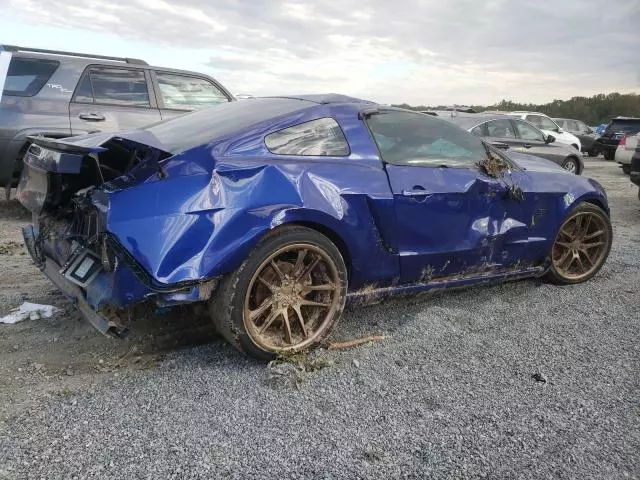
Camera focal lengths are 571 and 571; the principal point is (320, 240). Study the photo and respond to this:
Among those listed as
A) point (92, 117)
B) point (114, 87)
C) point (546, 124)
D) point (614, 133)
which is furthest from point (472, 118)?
point (614, 133)

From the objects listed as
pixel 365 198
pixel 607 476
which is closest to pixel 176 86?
pixel 365 198

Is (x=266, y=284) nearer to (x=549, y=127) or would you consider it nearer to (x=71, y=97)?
(x=71, y=97)

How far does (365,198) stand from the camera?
11.4 ft

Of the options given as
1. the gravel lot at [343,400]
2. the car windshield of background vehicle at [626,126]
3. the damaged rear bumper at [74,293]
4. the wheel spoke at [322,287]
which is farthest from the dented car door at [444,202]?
the car windshield of background vehicle at [626,126]

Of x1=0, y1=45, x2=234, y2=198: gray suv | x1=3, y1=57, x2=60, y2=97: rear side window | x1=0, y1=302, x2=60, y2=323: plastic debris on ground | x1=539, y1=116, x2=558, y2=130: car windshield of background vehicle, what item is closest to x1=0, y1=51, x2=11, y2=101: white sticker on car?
x1=0, y1=45, x2=234, y2=198: gray suv

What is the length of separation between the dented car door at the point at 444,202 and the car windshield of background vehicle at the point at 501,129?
21.7ft

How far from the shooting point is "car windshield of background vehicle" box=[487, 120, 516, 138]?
1055cm

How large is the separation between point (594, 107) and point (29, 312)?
46.2m

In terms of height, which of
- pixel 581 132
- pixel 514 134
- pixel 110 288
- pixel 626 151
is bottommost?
pixel 581 132

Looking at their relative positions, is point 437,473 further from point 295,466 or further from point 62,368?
point 62,368

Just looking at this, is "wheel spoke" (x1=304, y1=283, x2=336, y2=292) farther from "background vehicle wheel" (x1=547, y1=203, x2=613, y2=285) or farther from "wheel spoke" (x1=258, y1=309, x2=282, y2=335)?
"background vehicle wheel" (x1=547, y1=203, x2=613, y2=285)

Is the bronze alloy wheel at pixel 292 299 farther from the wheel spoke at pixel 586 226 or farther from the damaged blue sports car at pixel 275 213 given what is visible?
the wheel spoke at pixel 586 226

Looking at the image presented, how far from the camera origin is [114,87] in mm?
7227

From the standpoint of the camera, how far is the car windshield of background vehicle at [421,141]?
12.4ft
